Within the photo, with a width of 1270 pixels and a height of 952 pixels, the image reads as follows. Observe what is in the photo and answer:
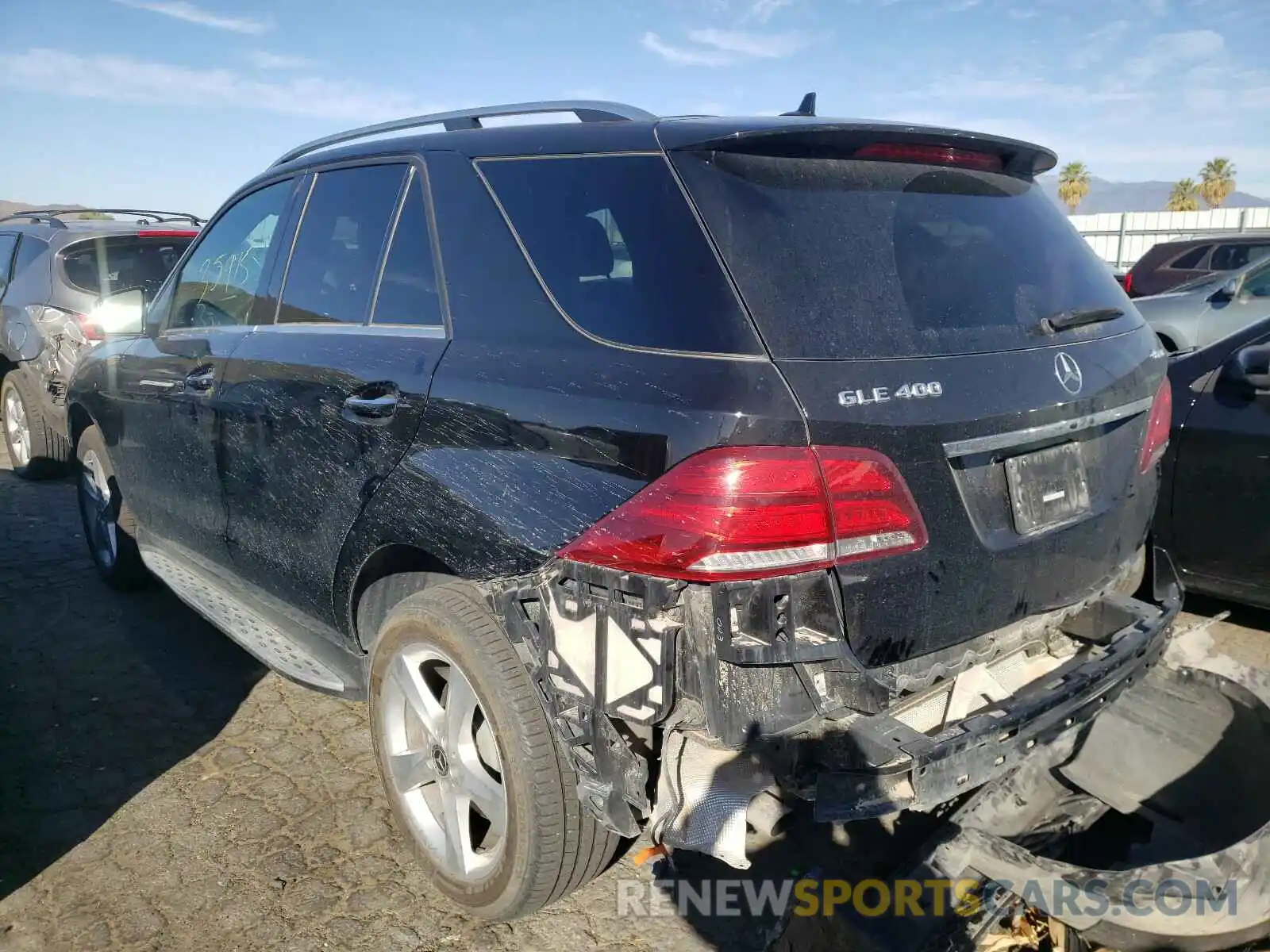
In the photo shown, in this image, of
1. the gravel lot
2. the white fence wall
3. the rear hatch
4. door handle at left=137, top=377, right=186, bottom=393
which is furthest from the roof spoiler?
the white fence wall

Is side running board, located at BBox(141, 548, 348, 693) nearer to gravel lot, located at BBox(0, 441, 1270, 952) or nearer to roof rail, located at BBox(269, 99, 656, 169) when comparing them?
gravel lot, located at BBox(0, 441, 1270, 952)

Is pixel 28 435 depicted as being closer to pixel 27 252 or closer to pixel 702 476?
pixel 27 252

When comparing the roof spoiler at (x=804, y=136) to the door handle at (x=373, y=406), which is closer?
the roof spoiler at (x=804, y=136)

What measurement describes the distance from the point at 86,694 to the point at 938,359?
3528mm

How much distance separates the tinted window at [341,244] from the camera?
2783mm

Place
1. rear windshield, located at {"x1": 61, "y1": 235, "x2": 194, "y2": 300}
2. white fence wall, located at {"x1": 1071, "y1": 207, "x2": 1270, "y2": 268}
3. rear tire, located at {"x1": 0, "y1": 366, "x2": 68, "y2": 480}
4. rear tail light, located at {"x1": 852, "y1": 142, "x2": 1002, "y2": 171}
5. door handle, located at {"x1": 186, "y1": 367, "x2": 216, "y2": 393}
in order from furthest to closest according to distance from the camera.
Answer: white fence wall, located at {"x1": 1071, "y1": 207, "x2": 1270, "y2": 268}
rear tire, located at {"x1": 0, "y1": 366, "x2": 68, "y2": 480}
rear windshield, located at {"x1": 61, "y1": 235, "x2": 194, "y2": 300}
door handle, located at {"x1": 186, "y1": 367, "x2": 216, "y2": 393}
rear tail light, located at {"x1": 852, "y1": 142, "x2": 1002, "y2": 171}

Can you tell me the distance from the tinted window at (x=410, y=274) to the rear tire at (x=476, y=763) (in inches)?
30.2

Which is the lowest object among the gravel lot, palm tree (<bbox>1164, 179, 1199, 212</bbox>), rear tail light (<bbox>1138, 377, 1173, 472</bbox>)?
the gravel lot

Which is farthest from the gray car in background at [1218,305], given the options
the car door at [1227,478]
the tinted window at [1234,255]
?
the car door at [1227,478]

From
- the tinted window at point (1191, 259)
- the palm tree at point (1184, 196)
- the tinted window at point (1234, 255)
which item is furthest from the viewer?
the palm tree at point (1184, 196)

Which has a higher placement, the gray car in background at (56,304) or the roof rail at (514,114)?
the roof rail at (514,114)

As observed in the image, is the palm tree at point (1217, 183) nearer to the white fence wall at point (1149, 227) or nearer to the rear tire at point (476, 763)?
the white fence wall at point (1149, 227)

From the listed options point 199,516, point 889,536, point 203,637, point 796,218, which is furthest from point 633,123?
point 203,637

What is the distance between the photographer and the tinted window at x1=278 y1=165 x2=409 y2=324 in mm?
2783
